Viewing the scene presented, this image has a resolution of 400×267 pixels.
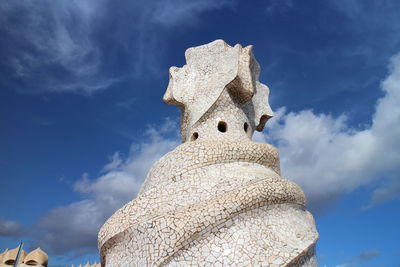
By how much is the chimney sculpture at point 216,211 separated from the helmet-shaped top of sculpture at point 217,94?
0.11 ft

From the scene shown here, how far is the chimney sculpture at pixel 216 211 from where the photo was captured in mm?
5805

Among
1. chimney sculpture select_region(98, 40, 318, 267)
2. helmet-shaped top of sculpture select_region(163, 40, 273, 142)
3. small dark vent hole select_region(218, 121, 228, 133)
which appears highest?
helmet-shaped top of sculpture select_region(163, 40, 273, 142)

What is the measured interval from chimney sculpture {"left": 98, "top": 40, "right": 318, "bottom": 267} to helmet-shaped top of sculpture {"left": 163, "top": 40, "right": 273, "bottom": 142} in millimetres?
35

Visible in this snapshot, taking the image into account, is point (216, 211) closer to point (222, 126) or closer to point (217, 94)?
point (222, 126)

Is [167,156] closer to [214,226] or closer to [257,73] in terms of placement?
[214,226]

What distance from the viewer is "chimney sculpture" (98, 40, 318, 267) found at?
580 centimetres

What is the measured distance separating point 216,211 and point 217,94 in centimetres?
373

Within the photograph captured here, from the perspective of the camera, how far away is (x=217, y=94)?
903 cm

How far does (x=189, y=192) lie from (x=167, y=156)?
1.35m

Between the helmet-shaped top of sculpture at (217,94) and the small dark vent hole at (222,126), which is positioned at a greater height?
the helmet-shaped top of sculpture at (217,94)

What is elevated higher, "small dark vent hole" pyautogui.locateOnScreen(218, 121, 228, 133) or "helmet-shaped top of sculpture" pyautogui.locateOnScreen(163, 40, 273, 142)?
"helmet-shaped top of sculpture" pyautogui.locateOnScreen(163, 40, 273, 142)

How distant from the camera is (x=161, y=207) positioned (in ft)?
21.5

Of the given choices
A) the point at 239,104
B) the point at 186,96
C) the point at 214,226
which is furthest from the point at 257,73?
the point at 214,226

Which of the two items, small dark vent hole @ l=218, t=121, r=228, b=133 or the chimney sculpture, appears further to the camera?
small dark vent hole @ l=218, t=121, r=228, b=133
